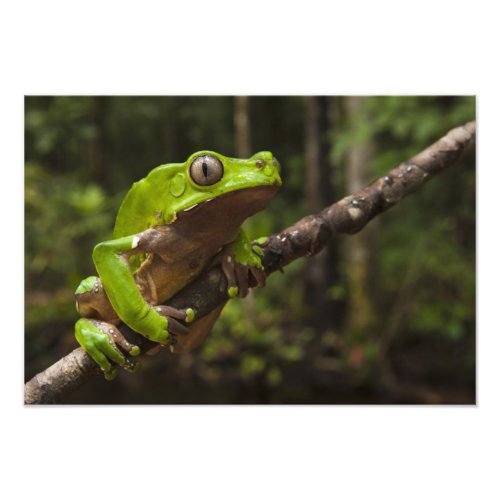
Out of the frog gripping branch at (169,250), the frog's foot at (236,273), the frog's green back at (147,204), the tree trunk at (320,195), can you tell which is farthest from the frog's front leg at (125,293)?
the tree trunk at (320,195)

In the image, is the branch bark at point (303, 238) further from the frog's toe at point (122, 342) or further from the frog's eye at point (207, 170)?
the frog's eye at point (207, 170)

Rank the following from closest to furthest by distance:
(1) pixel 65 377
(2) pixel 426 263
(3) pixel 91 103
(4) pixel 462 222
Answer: (1) pixel 65 377 → (3) pixel 91 103 → (4) pixel 462 222 → (2) pixel 426 263

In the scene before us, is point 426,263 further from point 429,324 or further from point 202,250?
point 202,250

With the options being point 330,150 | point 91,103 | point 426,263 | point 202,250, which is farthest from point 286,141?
point 202,250

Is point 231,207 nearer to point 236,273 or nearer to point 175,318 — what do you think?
point 236,273

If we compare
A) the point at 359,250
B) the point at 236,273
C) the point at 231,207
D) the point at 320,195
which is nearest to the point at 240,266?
the point at 236,273

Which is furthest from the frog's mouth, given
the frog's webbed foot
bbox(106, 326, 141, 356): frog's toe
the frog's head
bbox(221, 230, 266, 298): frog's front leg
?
bbox(106, 326, 141, 356): frog's toe

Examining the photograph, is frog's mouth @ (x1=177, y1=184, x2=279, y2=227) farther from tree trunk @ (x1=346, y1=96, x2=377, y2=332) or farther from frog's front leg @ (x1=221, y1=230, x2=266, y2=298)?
tree trunk @ (x1=346, y1=96, x2=377, y2=332)
